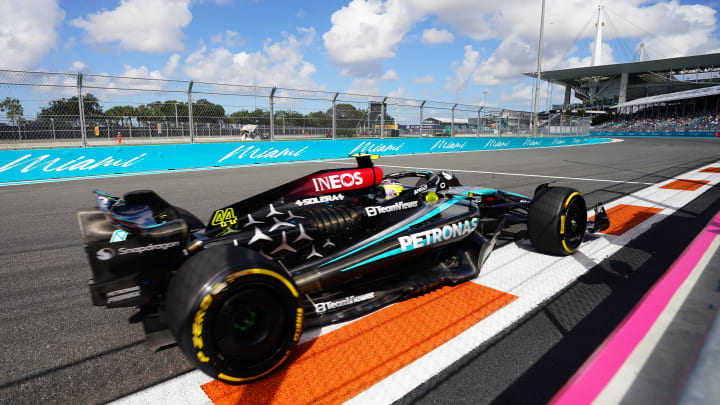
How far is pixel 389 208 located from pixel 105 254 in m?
1.87

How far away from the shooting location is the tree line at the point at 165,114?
380 inches

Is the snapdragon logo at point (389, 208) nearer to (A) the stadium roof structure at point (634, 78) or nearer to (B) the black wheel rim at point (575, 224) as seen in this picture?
(B) the black wheel rim at point (575, 224)

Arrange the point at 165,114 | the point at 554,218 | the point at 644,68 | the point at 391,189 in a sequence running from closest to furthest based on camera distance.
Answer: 1. the point at 554,218
2. the point at 391,189
3. the point at 165,114
4. the point at 644,68

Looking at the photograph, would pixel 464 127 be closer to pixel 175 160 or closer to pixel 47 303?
pixel 175 160

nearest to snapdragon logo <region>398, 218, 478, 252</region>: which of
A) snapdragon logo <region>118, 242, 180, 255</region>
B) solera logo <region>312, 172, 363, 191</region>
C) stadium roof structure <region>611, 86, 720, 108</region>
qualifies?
solera logo <region>312, 172, 363, 191</region>

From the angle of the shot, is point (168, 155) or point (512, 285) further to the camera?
point (168, 155)

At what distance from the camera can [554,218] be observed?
10.9 feet

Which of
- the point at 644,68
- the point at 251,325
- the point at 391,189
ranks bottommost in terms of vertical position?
the point at 251,325

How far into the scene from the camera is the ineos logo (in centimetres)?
181

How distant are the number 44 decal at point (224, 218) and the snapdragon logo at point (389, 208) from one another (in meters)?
0.94

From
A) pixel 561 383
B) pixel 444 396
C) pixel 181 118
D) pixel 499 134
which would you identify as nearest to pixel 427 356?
pixel 444 396

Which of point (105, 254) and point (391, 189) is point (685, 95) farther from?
point (105, 254)

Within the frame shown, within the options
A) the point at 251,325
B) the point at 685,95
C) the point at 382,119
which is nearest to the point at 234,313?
the point at 251,325

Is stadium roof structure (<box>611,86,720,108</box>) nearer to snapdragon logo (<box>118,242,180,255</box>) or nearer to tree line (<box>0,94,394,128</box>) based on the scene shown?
tree line (<box>0,94,394,128</box>)
